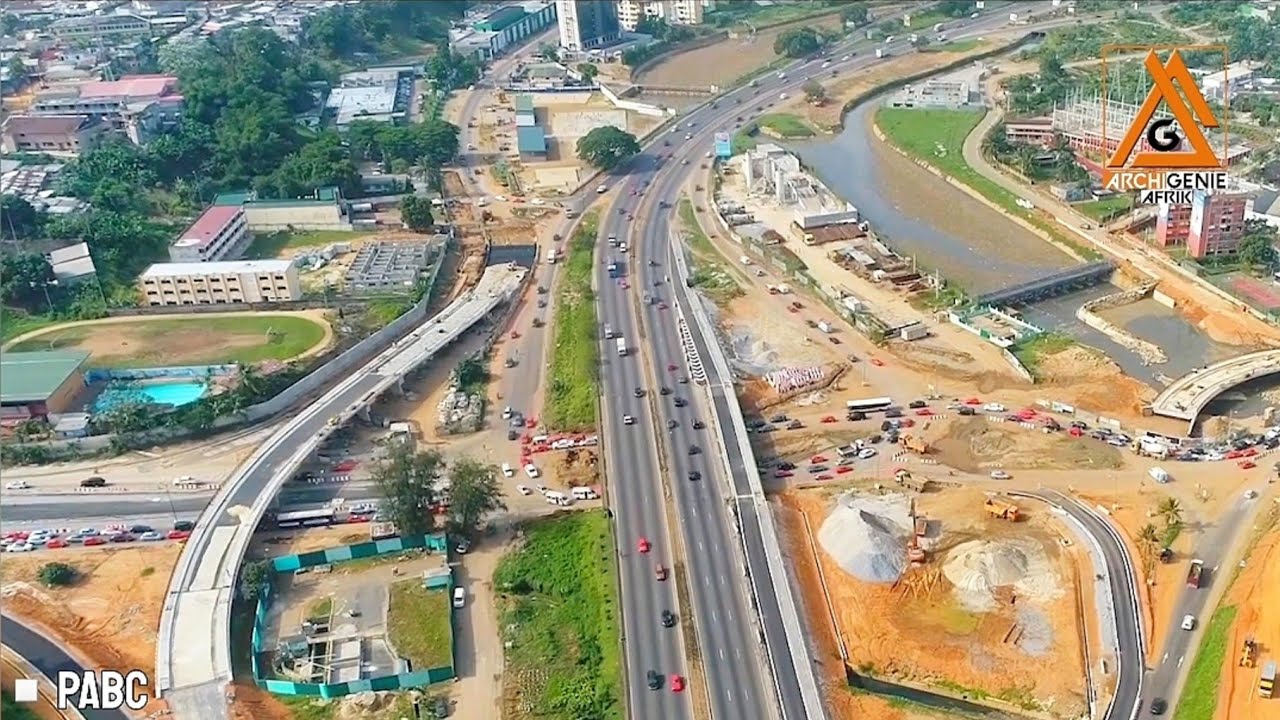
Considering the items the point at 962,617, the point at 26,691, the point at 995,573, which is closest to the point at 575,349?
the point at 995,573

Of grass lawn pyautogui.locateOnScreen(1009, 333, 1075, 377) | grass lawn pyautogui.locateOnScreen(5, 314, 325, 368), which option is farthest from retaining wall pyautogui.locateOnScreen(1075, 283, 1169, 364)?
grass lawn pyautogui.locateOnScreen(5, 314, 325, 368)

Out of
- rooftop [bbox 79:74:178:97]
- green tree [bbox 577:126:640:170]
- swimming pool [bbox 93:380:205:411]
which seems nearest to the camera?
swimming pool [bbox 93:380:205:411]

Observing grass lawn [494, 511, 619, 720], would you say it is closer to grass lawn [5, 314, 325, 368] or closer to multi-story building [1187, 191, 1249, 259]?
grass lawn [5, 314, 325, 368]

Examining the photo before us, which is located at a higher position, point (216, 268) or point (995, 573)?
point (216, 268)

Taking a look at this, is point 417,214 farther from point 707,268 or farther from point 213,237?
point 707,268

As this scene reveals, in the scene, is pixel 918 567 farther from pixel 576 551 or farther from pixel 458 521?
pixel 458 521

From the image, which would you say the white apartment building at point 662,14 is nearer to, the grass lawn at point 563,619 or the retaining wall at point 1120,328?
the retaining wall at point 1120,328
